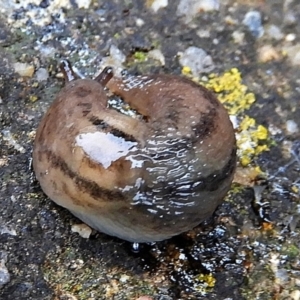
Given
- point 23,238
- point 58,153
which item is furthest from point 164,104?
point 23,238

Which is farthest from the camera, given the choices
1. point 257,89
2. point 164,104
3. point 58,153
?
point 257,89

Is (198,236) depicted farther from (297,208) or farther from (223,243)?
(297,208)

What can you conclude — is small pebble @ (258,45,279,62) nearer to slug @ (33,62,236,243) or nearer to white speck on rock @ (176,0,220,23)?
white speck on rock @ (176,0,220,23)

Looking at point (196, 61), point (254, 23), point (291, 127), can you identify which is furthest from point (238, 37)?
point (291, 127)

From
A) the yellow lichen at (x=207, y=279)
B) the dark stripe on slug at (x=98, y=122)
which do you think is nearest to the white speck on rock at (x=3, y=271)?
the dark stripe on slug at (x=98, y=122)

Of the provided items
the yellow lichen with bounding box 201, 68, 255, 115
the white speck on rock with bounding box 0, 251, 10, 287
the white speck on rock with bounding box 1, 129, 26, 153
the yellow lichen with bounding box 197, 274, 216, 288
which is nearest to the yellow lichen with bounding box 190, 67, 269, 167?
the yellow lichen with bounding box 201, 68, 255, 115

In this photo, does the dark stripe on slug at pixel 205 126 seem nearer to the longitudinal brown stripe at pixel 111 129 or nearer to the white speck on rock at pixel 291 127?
the longitudinal brown stripe at pixel 111 129
